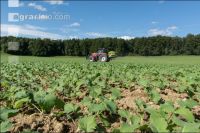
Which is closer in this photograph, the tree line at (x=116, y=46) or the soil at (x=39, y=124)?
the soil at (x=39, y=124)

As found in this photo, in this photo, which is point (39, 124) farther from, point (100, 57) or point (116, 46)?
point (116, 46)

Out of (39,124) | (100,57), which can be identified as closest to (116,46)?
(100,57)

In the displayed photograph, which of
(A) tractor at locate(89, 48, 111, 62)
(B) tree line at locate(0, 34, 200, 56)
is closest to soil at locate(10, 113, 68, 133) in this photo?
(A) tractor at locate(89, 48, 111, 62)

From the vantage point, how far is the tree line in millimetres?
75875

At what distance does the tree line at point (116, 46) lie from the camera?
75875 mm

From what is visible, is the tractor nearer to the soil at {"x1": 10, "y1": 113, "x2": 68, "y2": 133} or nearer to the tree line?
the soil at {"x1": 10, "y1": 113, "x2": 68, "y2": 133}

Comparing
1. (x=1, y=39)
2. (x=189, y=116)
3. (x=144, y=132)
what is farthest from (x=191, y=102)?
A: (x=1, y=39)

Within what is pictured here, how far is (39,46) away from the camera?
74562 millimetres

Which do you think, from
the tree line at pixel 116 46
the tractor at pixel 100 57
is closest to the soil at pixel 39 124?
the tractor at pixel 100 57

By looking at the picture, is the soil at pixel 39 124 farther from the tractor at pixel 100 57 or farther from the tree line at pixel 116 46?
the tree line at pixel 116 46

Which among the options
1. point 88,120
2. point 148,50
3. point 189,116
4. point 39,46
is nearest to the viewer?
point 88,120

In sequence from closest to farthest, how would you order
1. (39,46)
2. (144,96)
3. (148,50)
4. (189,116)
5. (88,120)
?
1. (88,120)
2. (189,116)
3. (144,96)
4. (39,46)
5. (148,50)

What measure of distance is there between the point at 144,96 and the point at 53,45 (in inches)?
2887

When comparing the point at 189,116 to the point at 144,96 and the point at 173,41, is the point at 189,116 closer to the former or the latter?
the point at 144,96
